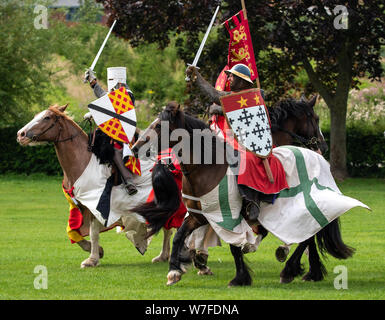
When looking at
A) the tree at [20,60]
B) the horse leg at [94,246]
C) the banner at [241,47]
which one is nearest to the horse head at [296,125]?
the banner at [241,47]

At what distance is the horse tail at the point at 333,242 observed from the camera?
29.8 ft

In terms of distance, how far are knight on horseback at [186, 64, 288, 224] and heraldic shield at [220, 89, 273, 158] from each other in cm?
10

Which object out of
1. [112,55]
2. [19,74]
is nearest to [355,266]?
[19,74]

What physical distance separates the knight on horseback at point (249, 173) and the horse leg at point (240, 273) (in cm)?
35

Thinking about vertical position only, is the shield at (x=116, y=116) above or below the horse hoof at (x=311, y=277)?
above

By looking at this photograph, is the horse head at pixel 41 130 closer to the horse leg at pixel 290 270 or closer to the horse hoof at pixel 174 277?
the horse hoof at pixel 174 277

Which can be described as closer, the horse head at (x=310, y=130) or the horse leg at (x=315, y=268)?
the horse leg at (x=315, y=268)

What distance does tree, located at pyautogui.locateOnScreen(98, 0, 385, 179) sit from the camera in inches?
850

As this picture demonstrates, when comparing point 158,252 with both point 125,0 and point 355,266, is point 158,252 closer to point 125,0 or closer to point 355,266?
point 355,266

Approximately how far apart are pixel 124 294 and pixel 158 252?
4.21 m

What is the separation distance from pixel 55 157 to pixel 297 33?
8573mm

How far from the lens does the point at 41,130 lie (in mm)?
10602

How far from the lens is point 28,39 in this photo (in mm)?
28375

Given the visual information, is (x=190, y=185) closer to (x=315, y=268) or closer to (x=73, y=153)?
(x=315, y=268)
